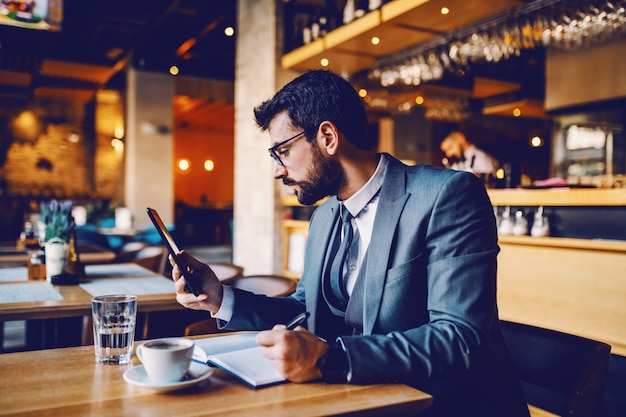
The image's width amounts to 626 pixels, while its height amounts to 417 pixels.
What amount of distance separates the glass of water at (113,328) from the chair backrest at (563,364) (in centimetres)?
102

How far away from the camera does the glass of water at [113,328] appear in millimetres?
1306

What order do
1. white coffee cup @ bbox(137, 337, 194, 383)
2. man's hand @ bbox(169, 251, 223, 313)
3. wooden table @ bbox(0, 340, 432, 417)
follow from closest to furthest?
wooden table @ bbox(0, 340, 432, 417) → white coffee cup @ bbox(137, 337, 194, 383) → man's hand @ bbox(169, 251, 223, 313)

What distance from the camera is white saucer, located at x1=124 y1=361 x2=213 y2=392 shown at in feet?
3.47

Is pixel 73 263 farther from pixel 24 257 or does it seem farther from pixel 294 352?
pixel 294 352

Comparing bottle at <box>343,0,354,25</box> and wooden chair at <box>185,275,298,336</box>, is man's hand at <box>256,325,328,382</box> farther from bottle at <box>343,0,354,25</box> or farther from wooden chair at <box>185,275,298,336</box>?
bottle at <box>343,0,354,25</box>

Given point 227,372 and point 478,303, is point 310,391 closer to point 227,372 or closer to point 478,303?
point 227,372

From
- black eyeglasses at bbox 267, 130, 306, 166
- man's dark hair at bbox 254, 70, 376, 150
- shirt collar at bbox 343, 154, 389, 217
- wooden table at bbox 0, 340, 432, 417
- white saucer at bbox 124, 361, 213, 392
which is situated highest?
man's dark hair at bbox 254, 70, 376, 150

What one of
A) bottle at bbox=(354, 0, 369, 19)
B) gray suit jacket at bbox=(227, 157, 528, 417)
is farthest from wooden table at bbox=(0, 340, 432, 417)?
bottle at bbox=(354, 0, 369, 19)

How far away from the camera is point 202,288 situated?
1525mm

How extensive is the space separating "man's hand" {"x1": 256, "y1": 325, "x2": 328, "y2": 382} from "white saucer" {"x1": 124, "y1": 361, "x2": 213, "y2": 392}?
136mm

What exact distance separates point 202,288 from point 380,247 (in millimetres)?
496

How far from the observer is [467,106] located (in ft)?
31.0

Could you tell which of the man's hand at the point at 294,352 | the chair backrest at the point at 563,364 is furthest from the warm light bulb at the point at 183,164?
the man's hand at the point at 294,352

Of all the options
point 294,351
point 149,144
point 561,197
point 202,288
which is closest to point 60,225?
point 202,288
